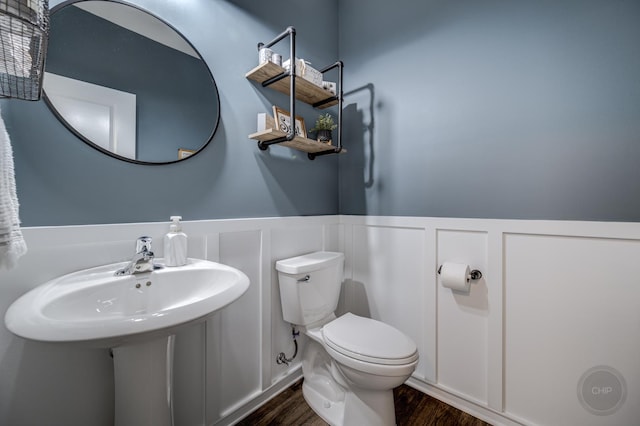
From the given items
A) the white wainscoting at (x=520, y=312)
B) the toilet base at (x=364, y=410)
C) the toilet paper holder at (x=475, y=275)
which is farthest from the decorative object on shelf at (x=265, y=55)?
the toilet base at (x=364, y=410)

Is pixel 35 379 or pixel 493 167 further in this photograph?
pixel 493 167

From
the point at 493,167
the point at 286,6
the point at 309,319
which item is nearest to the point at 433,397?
the point at 309,319

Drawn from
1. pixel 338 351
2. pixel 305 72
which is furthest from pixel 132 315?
pixel 305 72

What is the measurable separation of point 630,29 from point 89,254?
2.22m

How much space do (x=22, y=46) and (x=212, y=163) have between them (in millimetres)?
676

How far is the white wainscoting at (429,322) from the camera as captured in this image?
842 millimetres

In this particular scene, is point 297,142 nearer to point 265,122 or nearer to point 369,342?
point 265,122

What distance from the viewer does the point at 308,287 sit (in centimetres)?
141

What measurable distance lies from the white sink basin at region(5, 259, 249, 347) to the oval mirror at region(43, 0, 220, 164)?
18.2 inches

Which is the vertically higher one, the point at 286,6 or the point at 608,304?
the point at 286,6

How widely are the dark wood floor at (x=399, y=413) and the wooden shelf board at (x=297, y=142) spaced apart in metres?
1.46

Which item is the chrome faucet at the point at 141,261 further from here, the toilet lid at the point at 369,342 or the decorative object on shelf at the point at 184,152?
the toilet lid at the point at 369,342

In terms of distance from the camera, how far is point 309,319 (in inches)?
56.1

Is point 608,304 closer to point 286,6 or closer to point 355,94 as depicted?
point 355,94
